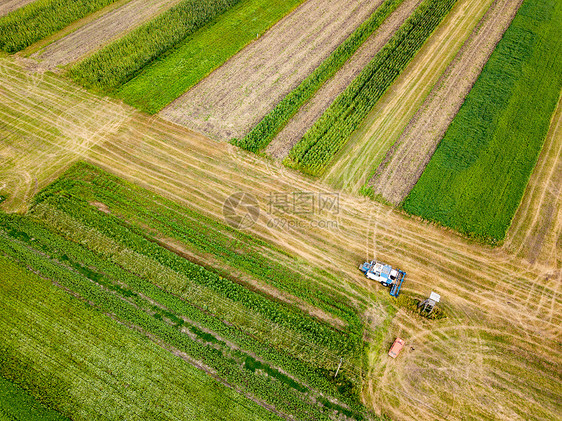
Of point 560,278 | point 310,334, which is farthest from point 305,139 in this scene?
point 560,278

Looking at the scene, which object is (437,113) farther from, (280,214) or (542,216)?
(280,214)

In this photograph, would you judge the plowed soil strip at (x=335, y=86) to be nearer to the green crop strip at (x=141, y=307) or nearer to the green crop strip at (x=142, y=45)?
the green crop strip at (x=141, y=307)

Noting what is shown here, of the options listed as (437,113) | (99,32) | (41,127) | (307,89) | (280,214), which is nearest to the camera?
(280,214)

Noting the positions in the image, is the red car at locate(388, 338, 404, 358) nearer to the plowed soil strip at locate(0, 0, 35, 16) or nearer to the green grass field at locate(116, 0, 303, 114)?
the green grass field at locate(116, 0, 303, 114)

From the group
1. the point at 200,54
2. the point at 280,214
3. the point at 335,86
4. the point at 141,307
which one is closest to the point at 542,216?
the point at 280,214

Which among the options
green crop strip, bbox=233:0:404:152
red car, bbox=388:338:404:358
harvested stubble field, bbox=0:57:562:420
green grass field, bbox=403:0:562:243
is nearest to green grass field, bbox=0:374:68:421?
harvested stubble field, bbox=0:57:562:420

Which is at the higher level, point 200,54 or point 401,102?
point 200,54

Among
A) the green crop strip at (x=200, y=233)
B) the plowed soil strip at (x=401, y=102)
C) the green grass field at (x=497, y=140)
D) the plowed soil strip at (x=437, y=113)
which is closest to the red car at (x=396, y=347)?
the green crop strip at (x=200, y=233)
